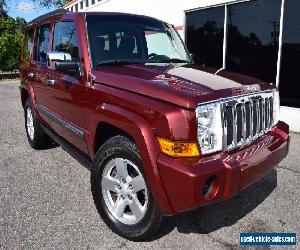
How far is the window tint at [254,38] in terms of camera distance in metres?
7.87

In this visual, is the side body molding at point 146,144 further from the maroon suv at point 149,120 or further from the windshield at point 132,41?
the windshield at point 132,41

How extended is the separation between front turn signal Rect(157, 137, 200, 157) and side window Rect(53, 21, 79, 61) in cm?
164

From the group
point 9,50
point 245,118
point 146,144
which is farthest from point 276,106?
point 9,50

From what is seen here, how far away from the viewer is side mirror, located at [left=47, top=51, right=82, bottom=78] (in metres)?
3.55

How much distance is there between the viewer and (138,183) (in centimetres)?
298

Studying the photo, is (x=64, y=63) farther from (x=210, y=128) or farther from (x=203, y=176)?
(x=203, y=176)

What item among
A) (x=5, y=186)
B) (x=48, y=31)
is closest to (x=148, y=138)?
(x=5, y=186)

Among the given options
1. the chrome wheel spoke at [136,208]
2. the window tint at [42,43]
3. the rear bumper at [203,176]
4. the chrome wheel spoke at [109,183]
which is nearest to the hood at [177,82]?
the rear bumper at [203,176]

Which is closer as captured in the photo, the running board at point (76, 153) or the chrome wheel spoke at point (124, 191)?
the chrome wheel spoke at point (124, 191)

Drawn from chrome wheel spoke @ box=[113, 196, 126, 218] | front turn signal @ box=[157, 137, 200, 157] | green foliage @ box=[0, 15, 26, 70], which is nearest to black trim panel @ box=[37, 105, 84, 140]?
chrome wheel spoke @ box=[113, 196, 126, 218]

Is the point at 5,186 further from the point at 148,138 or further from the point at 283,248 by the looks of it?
the point at 283,248

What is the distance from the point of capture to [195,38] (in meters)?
10.1

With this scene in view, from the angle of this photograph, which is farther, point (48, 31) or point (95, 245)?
point (48, 31)

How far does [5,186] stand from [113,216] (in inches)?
69.2
